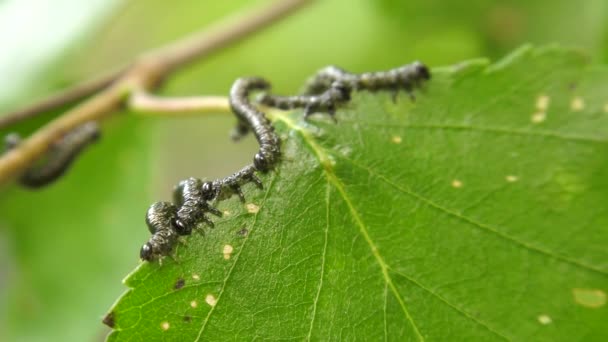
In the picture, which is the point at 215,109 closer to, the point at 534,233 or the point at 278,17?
the point at 534,233

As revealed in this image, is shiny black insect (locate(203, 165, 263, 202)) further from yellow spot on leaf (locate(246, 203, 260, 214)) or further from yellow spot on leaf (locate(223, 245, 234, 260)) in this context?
yellow spot on leaf (locate(223, 245, 234, 260))

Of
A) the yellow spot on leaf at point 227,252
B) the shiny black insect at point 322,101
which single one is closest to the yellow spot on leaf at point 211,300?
the yellow spot on leaf at point 227,252

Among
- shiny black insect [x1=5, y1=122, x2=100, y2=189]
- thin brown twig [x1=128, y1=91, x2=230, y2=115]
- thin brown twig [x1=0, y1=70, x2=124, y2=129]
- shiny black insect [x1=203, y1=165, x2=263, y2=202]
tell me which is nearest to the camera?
shiny black insect [x1=203, y1=165, x2=263, y2=202]

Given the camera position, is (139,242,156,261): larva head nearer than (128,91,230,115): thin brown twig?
Yes

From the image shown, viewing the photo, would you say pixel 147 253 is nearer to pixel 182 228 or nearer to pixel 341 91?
pixel 182 228

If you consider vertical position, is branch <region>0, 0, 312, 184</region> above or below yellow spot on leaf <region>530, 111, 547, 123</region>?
above

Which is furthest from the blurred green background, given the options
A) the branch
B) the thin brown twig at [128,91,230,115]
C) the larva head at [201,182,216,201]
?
the larva head at [201,182,216,201]

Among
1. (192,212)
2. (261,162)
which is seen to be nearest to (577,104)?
(261,162)
